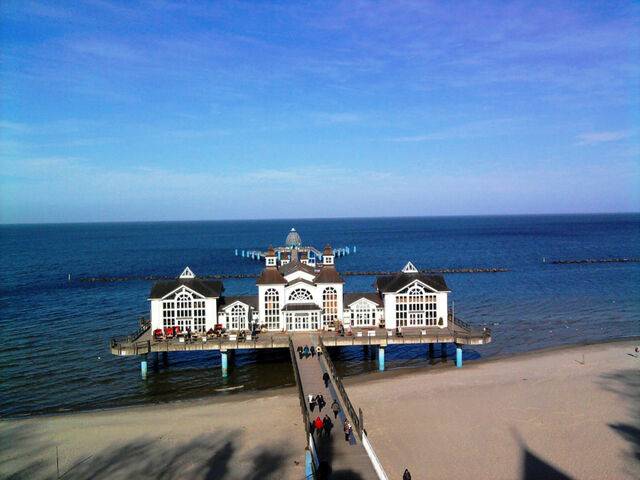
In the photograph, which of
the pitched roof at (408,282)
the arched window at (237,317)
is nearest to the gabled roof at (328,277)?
the pitched roof at (408,282)

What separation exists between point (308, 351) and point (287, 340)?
3.86 m

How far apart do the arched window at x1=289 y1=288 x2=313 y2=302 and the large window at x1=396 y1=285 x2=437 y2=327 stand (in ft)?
24.6

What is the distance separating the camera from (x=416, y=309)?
45.8 meters

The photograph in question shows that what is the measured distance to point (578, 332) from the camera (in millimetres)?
53188

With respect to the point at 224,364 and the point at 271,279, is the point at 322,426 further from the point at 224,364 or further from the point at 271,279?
the point at 271,279

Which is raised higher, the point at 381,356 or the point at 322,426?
the point at 322,426

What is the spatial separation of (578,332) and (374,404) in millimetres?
28879

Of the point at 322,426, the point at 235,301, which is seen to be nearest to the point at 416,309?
the point at 235,301

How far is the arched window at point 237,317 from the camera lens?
45.2 meters

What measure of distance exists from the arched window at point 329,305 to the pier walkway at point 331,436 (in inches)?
332

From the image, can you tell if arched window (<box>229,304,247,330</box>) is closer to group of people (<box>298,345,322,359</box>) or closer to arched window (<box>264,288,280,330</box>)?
arched window (<box>264,288,280,330</box>)

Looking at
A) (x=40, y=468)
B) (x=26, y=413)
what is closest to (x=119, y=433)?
(x=40, y=468)

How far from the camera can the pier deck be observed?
41.2 metres

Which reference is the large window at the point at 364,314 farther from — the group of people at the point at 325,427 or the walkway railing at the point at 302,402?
the group of people at the point at 325,427
